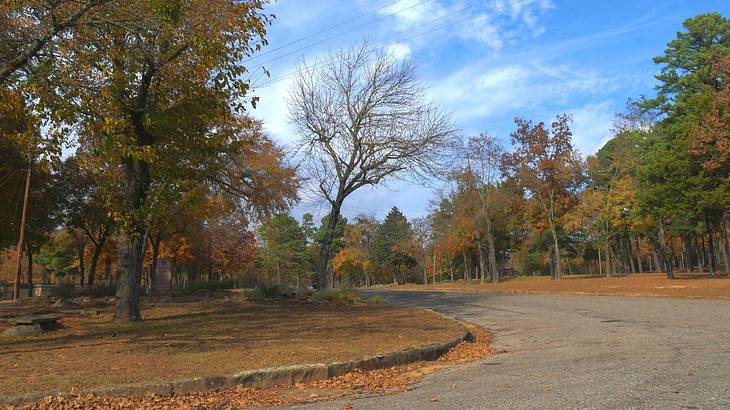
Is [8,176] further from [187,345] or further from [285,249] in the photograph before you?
[285,249]

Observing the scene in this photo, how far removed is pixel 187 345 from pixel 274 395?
3.76 meters

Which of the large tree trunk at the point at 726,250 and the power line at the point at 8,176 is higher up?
the power line at the point at 8,176

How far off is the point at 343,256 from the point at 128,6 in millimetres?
75916

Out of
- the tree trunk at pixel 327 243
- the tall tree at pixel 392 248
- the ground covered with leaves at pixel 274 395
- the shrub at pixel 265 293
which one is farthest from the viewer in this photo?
the tall tree at pixel 392 248

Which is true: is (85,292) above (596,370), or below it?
above

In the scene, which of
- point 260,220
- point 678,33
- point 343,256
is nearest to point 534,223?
point 678,33

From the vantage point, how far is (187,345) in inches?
412

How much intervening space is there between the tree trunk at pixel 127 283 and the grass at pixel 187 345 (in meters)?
0.39

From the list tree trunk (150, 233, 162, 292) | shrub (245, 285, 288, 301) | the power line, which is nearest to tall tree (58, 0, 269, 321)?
shrub (245, 285, 288, 301)

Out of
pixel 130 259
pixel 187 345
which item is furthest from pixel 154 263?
pixel 187 345

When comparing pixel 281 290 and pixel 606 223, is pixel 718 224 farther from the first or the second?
pixel 281 290

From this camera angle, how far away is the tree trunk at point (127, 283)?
1423cm

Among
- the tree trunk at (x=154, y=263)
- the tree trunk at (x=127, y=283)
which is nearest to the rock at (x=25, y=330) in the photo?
the tree trunk at (x=127, y=283)

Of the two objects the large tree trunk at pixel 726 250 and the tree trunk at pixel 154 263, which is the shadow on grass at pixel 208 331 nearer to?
the tree trunk at pixel 154 263
